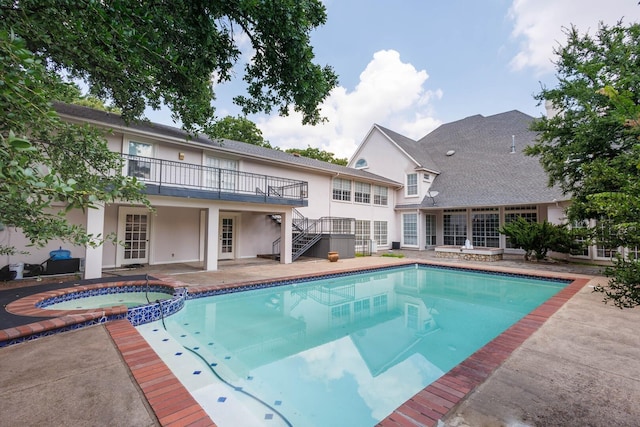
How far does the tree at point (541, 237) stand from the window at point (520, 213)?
234 cm

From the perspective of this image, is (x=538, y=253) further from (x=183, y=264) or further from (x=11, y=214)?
(x=11, y=214)

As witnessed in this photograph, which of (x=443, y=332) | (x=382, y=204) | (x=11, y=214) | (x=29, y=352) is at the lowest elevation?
(x=443, y=332)

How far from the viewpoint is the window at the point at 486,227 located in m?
17.6

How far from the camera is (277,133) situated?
2920cm

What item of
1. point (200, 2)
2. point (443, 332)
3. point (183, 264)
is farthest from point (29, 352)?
point (183, 264)

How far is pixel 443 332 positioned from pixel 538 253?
36.8ft

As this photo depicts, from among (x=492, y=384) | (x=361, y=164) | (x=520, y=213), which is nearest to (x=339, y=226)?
(x=361, y=164)

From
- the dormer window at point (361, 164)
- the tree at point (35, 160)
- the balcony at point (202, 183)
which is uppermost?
the dormer window at point (361, 164)

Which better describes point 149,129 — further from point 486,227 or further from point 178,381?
point 486,227

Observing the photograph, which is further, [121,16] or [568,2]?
[568,2]

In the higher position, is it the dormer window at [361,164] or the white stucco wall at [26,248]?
the dormer window at [361,164]

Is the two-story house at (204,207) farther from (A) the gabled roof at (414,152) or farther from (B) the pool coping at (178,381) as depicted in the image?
(A) the gabled roof at (414,152)

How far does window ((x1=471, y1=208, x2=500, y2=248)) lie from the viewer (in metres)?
17.6

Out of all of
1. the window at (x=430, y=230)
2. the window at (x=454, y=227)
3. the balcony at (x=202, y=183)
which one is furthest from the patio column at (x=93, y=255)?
the window at (x=454, y=227)
